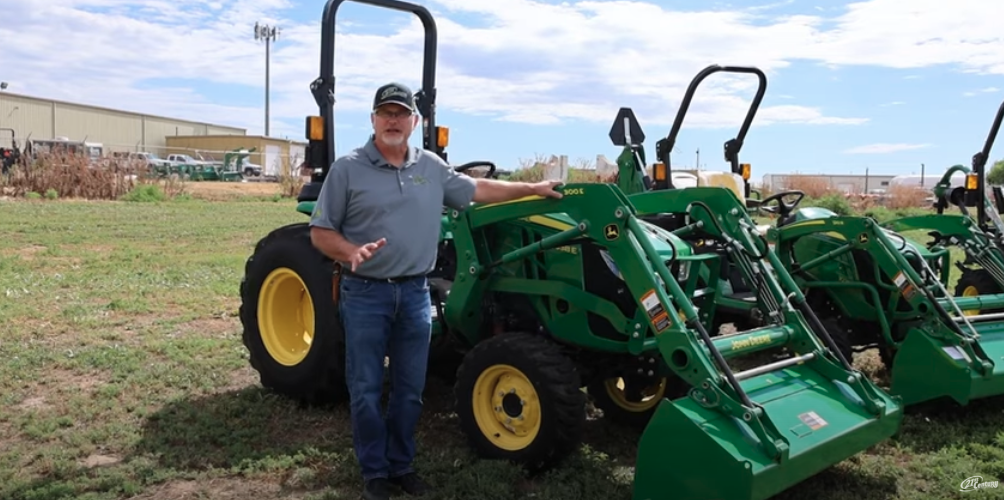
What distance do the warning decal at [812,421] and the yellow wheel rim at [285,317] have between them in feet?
9.61

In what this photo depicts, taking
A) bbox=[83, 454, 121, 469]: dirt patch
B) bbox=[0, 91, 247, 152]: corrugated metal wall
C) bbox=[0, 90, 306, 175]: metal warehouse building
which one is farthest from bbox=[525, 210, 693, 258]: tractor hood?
bbox=[0, 91, 247, 152]: corrugated metal wall

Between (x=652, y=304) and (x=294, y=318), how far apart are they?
2650 millimetres

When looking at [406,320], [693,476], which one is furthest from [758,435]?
[406,320]

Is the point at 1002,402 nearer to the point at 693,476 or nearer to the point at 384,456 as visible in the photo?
the point at 693,476

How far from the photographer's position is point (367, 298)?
383cm

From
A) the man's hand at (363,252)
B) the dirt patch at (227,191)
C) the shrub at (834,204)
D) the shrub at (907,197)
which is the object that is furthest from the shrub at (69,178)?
the shrub at (907,197)

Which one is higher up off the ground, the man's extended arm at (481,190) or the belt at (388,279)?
the man's extended arm at (481,190)

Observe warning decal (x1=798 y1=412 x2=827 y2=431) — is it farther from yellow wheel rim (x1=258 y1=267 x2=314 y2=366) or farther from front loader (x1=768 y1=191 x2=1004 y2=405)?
yellow wheel rim (x1=258 y1=267 x2=314 y2=366)

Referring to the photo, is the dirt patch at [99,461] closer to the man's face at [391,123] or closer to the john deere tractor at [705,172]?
the man's face at [391,123]

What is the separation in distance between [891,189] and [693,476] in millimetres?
25471

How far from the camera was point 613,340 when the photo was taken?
442 centimetres

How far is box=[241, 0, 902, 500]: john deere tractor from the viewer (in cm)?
362

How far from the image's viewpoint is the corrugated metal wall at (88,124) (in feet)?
176

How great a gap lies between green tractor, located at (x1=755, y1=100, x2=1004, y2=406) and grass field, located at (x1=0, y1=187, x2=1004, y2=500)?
0.30 metres
